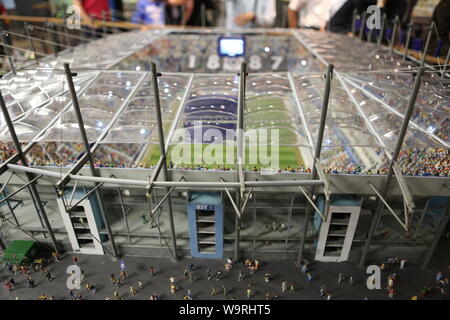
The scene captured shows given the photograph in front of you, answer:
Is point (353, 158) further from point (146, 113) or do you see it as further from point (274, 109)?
point (146, 113)

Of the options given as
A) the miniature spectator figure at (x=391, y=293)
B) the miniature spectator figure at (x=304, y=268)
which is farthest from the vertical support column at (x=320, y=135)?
the miniature spectator figure at (x=391, y=293)

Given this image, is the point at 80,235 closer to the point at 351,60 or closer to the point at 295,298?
the point at 295,298

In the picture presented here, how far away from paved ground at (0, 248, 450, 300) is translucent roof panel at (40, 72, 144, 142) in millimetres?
4073

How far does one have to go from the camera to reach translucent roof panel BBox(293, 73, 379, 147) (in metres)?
9.55

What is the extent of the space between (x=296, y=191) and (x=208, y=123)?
3.42 meters

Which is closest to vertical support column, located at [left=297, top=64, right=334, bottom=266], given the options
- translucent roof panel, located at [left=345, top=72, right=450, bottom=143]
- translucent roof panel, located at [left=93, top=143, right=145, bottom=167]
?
translucent roof panel, located at [left=345, top=72, right=450, bottom=143]

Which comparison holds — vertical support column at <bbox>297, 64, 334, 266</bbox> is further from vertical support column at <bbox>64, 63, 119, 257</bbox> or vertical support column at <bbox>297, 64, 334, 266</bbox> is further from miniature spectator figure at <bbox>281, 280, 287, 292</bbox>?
vertical support column at <bbox>64, 63, 119, 257</bbox>

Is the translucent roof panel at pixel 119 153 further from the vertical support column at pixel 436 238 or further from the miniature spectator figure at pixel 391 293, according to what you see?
the vertical support column at pixel 436 238

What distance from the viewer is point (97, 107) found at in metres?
11.2

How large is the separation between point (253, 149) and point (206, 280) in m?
4.25

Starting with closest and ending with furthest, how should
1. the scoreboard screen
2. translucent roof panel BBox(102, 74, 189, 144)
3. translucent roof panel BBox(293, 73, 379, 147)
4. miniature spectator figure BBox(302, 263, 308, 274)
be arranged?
translucent roof panel BBox(293, 73, 379, 147)
translucent roof panel BBox(102, 74, 189, 144)
miniature spectator figure BBox(302, 263, 308, 274)
the scoreboard screen

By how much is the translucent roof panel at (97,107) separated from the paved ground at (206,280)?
4073mm
